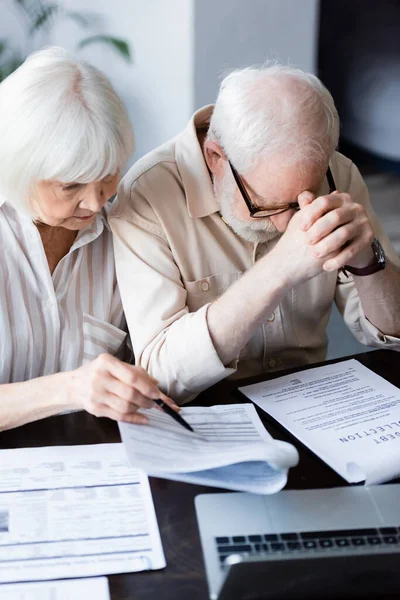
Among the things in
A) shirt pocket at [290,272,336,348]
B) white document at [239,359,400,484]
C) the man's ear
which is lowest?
shirt pocket at [290,272,336,348]

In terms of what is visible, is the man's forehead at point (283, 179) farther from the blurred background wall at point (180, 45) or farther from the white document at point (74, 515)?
the blurred background wall at point (180, 45)

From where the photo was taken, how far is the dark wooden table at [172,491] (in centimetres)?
100

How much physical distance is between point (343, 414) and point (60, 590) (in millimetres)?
605

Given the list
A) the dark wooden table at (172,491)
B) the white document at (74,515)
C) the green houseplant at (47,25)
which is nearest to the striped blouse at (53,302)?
the dark wooden table at (172,491)

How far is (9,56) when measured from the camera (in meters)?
3.68

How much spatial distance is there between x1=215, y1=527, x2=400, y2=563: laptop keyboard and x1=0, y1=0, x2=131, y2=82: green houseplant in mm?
2873

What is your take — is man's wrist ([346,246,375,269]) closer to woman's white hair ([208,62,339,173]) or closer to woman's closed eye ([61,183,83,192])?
woman's white hair ([208,62,339,173])

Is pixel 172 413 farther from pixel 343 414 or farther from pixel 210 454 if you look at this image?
pixel 343 414

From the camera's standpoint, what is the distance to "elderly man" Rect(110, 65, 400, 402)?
1479mm

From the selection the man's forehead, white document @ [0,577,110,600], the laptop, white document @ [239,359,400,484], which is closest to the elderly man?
the man's forehead

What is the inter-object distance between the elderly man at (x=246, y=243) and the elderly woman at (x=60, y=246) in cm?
10

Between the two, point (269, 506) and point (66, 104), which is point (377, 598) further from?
point (66, 104)

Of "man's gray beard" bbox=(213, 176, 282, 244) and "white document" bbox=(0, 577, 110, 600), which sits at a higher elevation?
"man's gray beard" bbox=(213, 176, 282, 244)

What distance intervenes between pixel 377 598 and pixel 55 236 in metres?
0.94
